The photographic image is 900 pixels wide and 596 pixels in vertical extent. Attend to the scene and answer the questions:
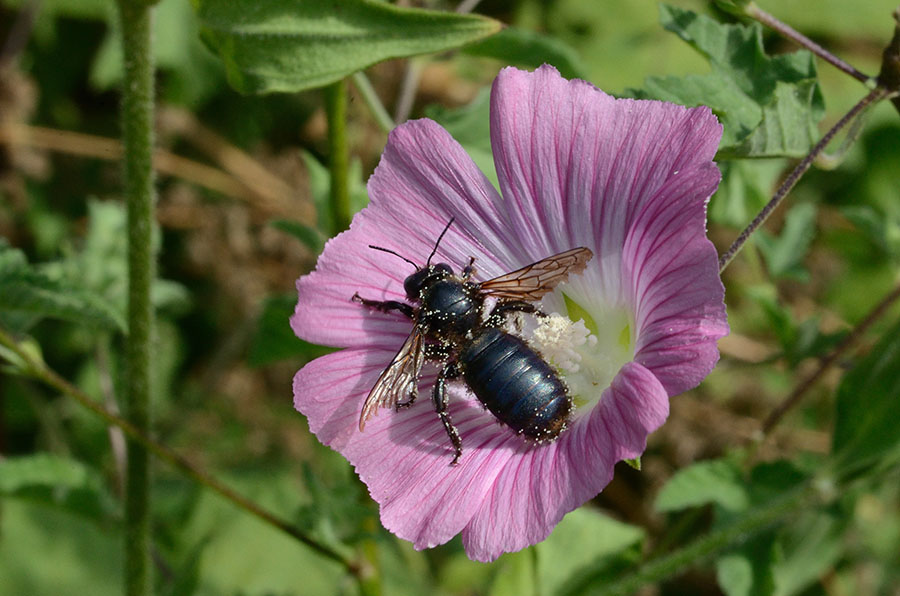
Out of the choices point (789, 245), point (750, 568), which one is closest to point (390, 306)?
point (750, 568)

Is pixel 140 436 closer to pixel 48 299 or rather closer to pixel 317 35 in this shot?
pixel 48 299

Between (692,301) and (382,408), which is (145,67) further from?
(692,301)

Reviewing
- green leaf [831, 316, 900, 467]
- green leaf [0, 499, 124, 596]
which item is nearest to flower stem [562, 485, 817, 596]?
green leaf [831, 316, 900, 467]

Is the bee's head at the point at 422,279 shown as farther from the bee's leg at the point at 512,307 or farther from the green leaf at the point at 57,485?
the green leaf at the point at 57,485

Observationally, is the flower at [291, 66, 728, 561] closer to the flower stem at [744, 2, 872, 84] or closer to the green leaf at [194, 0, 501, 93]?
the green leaf at [194, 0, 501, 93]

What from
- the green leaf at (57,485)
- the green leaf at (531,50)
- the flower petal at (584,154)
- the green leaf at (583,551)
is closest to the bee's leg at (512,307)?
the flower petal at (584,154)

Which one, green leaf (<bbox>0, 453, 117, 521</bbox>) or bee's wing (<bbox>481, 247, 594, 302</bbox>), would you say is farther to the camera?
green leaf (<bbox>0, 453, 117, 521</bbox>)

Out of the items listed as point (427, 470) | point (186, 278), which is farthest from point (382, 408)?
point (186, 278)
